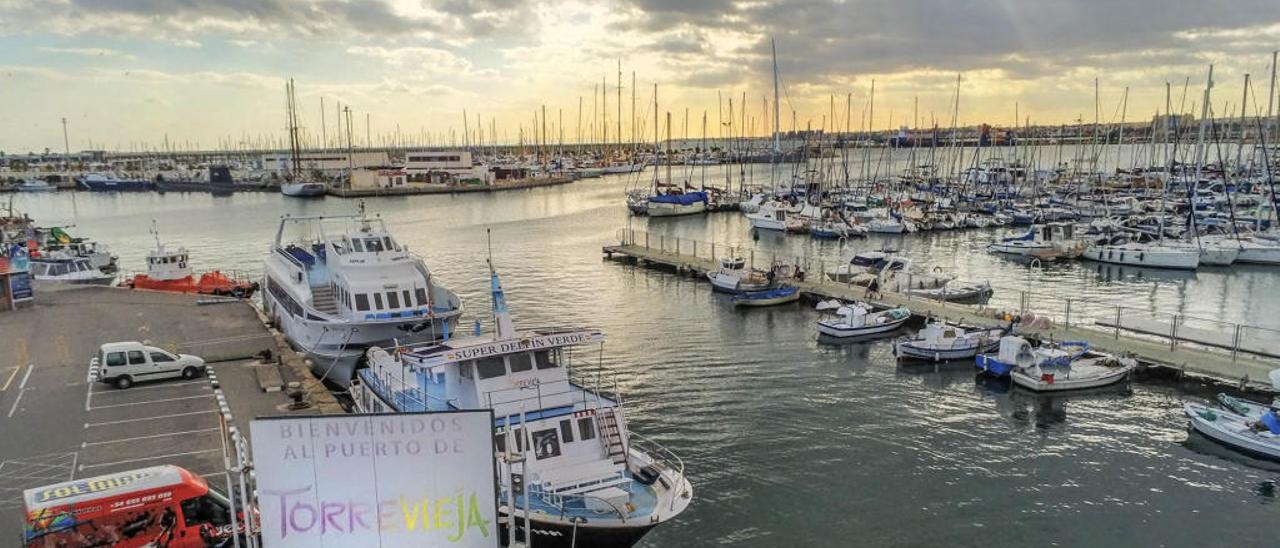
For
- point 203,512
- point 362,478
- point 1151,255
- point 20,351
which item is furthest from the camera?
point 1151,255

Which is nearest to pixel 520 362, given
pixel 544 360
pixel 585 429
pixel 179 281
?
pixel 544 360

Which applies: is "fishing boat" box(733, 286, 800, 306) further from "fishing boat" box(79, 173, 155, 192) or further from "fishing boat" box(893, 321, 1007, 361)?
"fishing boat" box(79, 173, 155, 192)

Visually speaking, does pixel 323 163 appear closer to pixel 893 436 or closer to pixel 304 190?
pixel 304 190

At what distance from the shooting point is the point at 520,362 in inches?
728

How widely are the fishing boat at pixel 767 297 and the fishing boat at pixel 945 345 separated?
12506 millimetres

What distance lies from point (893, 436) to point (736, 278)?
2433 cm

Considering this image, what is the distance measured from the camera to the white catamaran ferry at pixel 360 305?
104 feet

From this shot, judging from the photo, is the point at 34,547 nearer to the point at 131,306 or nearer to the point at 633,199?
the point at 131,306

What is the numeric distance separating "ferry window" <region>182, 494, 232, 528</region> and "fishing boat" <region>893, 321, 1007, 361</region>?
27.2m

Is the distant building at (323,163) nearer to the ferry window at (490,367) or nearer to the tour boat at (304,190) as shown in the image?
the tour boat at (304,190)

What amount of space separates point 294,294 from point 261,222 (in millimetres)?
77243

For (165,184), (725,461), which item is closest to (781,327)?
(725,461)

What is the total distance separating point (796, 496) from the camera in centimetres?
2150

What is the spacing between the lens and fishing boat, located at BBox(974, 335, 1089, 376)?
100 ft
